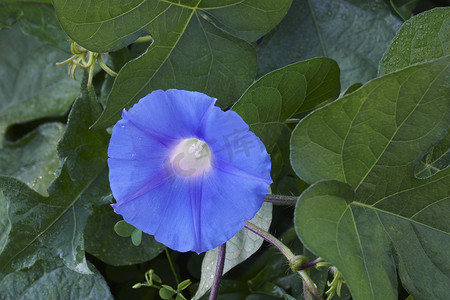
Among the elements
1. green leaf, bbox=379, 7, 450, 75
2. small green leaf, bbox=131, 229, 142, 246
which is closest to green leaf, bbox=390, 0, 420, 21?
green leaf, bbox=379, 7, 450, 75

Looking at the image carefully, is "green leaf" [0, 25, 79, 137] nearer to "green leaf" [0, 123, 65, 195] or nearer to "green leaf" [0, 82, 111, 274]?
"green leaf" [0, 123, 65, 195]

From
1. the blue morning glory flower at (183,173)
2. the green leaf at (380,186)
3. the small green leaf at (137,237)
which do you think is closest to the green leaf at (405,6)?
the green leaf at (380,186)

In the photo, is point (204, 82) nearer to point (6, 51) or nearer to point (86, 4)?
point (86, 4)

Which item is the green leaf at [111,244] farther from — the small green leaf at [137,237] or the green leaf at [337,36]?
the green leaf at [337,36]

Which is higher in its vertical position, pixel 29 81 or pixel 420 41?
pixel 420 41

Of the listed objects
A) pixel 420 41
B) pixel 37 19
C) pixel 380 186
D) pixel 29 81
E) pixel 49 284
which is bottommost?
pixel 49 284

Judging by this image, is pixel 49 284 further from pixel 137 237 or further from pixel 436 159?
pixel 436 159

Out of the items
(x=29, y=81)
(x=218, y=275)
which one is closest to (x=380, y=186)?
(x=218, y=275)
